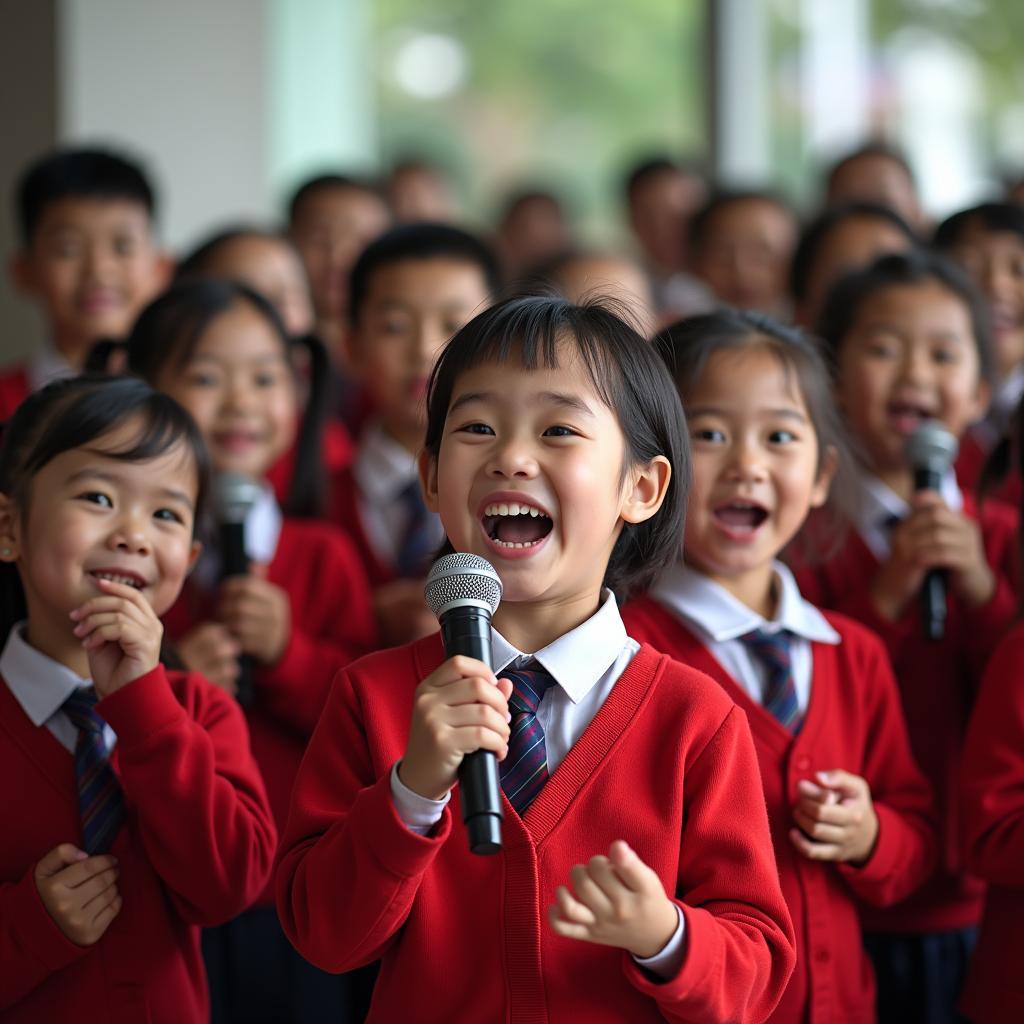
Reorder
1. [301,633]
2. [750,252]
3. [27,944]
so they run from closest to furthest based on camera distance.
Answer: [27,944] → [301,633] → [750,252]

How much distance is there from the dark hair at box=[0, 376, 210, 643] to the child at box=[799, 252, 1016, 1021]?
3.23 feet

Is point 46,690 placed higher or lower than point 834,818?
higher

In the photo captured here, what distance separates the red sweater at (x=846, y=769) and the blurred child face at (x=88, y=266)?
168cm

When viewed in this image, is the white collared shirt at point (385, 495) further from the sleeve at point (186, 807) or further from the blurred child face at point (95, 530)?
the sleeve at point (186, 807)

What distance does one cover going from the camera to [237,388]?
2.33 m

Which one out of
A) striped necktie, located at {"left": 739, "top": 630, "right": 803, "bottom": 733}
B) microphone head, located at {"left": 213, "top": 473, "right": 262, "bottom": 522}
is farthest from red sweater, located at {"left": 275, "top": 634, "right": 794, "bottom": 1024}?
microphone head, located at {"left": 213, "top": 473, "right": 262, "bottom": 522}

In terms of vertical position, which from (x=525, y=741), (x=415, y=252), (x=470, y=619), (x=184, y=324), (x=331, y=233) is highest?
(x=331, y=233)

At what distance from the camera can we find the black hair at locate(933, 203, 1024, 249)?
282 centimetres

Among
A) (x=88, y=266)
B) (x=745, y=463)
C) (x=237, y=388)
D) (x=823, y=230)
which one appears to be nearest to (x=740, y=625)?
(x=745, y=463)

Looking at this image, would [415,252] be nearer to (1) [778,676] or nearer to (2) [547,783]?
(1) [778,676]

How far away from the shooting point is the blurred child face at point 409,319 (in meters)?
2.62

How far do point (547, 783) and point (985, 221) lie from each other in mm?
1948

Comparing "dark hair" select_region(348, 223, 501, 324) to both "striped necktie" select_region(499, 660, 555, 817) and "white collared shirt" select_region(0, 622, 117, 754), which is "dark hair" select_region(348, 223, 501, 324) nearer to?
"white collared shirt" select_region(0, 622, 117, 754)

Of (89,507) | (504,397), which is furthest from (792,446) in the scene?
(89,507)
